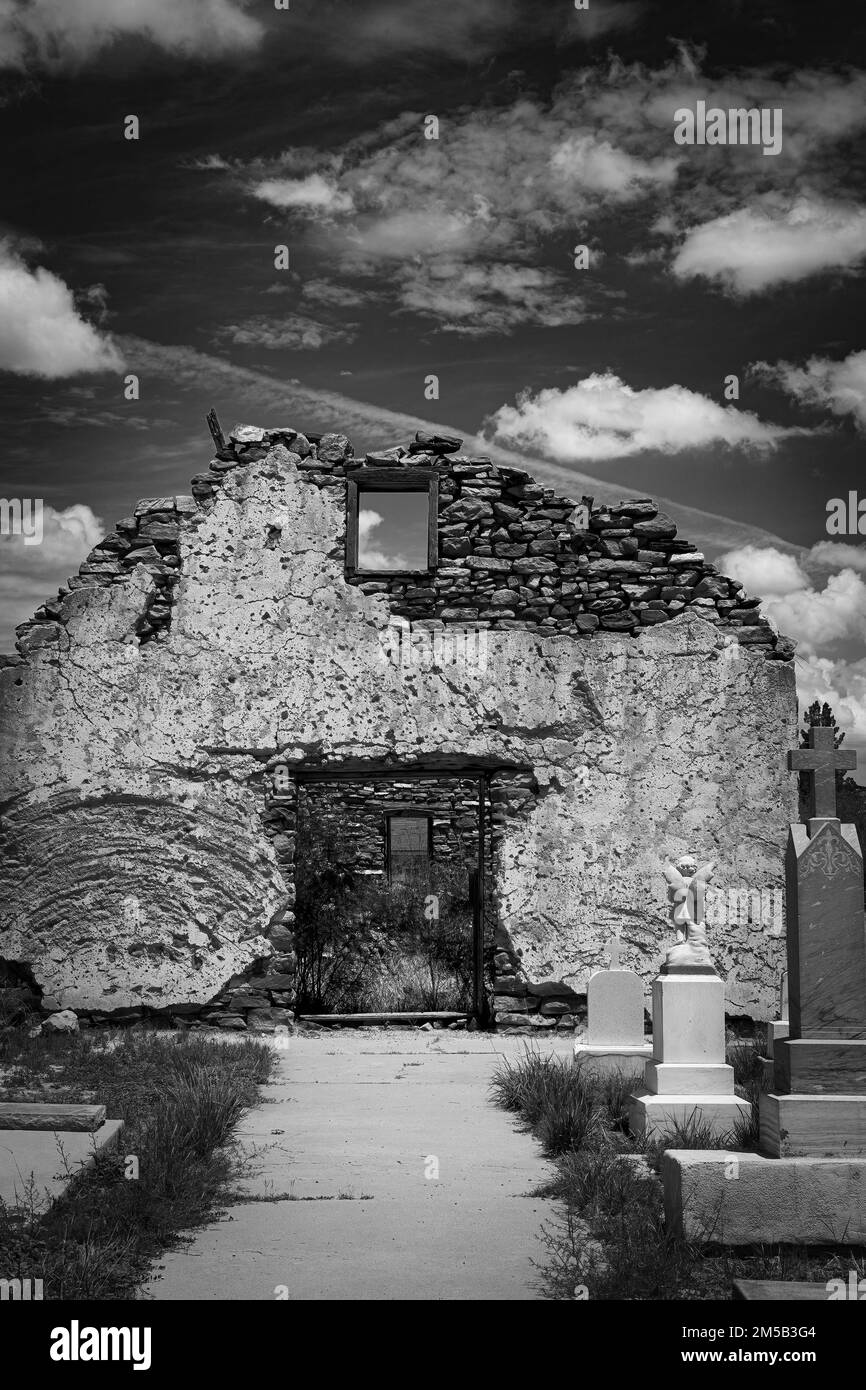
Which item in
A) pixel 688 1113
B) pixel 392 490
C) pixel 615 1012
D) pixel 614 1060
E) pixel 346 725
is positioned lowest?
pixel 614 1060

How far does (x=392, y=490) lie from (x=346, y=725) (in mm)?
2151

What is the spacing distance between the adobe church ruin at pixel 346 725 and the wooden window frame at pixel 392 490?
2 cm

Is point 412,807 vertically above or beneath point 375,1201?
above

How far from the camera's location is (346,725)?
35.1 feet

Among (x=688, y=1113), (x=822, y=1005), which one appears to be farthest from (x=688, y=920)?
(x=822, y=1005)

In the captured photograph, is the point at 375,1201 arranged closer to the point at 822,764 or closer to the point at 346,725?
the point at 822,764

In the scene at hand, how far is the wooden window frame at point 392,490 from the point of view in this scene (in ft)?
35.7

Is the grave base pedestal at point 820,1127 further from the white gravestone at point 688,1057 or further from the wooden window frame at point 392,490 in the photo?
the wooden window frame at point 392,490

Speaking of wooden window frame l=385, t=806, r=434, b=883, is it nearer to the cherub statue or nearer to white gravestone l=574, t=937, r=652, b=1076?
white gravestone l=574, t=937, r=652, b=1076

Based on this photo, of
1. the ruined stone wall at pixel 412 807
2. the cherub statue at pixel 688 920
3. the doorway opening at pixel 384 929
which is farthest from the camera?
the ruined stone wall at pixel 412 807

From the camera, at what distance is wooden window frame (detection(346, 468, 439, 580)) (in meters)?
10.9

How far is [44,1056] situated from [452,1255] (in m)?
5.06

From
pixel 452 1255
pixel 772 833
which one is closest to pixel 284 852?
pixel 772 833
